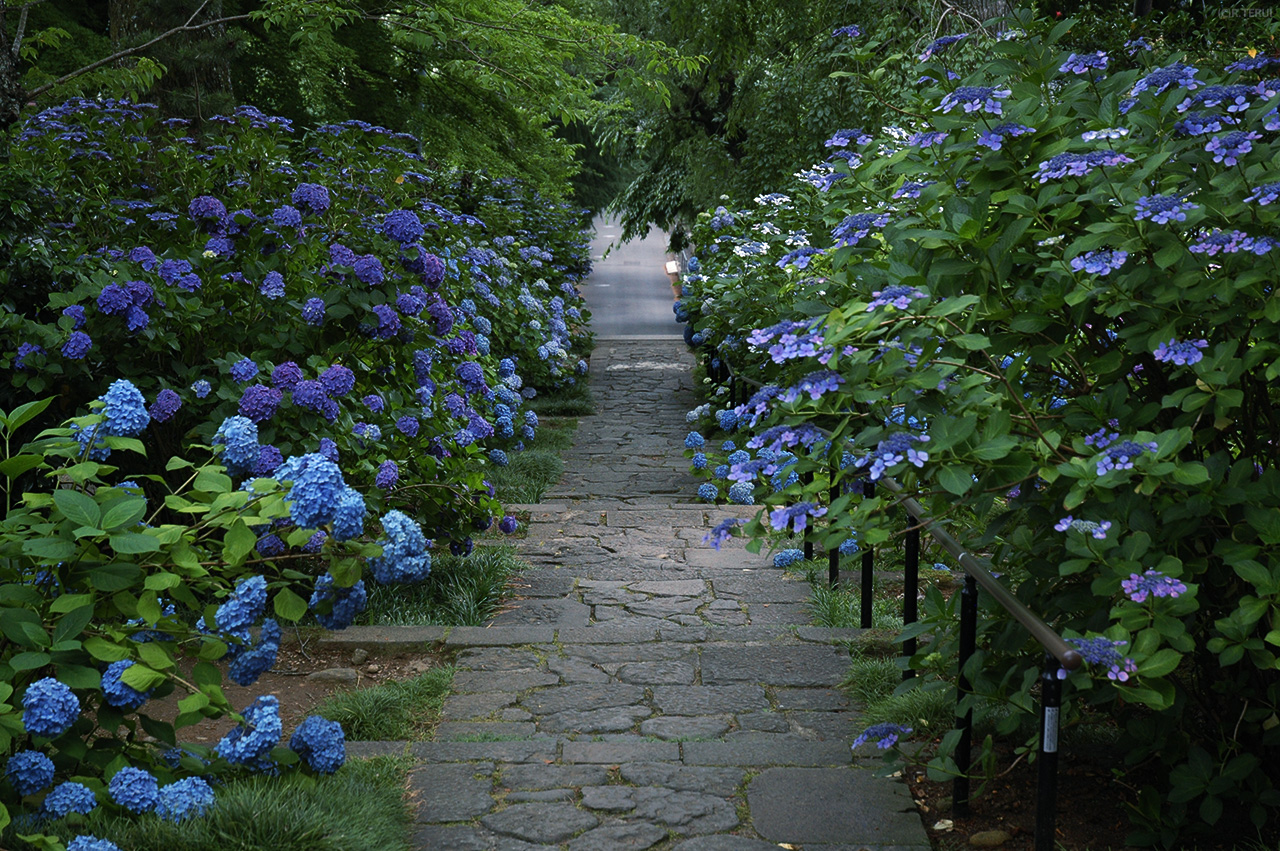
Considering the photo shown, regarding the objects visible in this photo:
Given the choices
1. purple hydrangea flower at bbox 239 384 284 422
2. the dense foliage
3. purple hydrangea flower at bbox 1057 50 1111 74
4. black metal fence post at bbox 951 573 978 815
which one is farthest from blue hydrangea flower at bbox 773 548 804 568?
purple hydrangea flower at bbox 1057 50 1111 74

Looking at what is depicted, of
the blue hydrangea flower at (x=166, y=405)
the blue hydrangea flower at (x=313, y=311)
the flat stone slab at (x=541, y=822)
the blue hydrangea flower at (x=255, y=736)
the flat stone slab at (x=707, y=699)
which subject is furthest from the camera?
the blue hydrangea flower at (x=313, y=311)

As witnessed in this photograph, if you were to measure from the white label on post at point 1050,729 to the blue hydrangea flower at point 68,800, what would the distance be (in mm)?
2156

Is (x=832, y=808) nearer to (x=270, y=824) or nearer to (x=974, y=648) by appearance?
→ (x=974, y=648)

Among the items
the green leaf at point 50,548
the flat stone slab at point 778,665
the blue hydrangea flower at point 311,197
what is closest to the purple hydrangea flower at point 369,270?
the blue hydrangea flower at point 311,197

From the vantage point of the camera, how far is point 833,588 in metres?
5.32

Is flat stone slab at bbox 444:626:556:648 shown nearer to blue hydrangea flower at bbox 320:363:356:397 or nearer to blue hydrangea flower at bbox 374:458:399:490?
blue hydrangea flower at bbox 374:458:399:490

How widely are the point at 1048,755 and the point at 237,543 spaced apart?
1909 millimetres

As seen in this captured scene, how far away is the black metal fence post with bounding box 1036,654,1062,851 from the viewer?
2.42 meters

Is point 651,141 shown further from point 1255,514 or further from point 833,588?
point 1255,514

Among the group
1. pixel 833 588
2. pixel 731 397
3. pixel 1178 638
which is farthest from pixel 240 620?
pixel 731 397

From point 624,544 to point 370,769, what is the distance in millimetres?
3336

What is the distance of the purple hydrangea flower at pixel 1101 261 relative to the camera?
94.6 inches

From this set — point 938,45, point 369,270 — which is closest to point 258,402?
point 369,270

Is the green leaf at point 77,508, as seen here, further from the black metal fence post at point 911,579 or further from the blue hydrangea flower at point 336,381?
the black metal fence post at point 911,579
